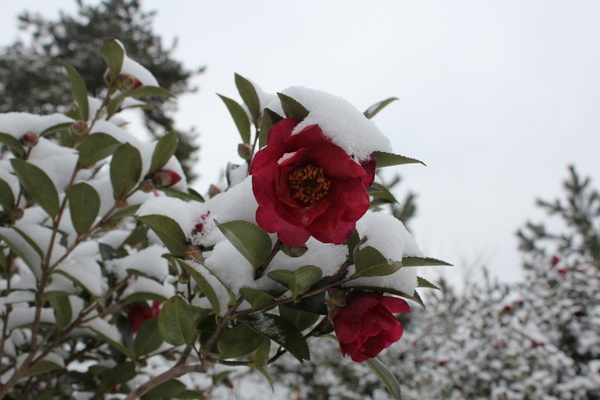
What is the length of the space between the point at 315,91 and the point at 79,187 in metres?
0.56

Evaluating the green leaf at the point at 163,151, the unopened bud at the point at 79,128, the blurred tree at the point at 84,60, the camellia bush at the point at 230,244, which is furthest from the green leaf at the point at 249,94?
the blurred tree at the point at 84,60

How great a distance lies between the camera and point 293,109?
449 mm

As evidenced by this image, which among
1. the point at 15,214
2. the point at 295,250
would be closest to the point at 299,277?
the point at 295,250

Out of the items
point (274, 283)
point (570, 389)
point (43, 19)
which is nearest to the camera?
point (274, 283)

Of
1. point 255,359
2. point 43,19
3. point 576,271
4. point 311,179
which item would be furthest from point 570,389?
point 43,19

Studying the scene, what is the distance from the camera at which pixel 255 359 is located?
63cm

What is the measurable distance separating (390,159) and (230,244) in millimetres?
241

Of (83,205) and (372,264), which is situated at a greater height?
(372,264)

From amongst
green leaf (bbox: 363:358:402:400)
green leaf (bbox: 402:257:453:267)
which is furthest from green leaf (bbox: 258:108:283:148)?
green leaf (bbox: 363:358:402:400)

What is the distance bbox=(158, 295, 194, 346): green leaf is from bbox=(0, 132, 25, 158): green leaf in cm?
55

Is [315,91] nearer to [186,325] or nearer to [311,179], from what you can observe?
[311,179]

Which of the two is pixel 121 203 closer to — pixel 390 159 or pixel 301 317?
pixel 301 317

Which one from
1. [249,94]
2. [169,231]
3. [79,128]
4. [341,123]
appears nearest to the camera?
[341,123]

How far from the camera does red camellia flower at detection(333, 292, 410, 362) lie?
1.66 ft
